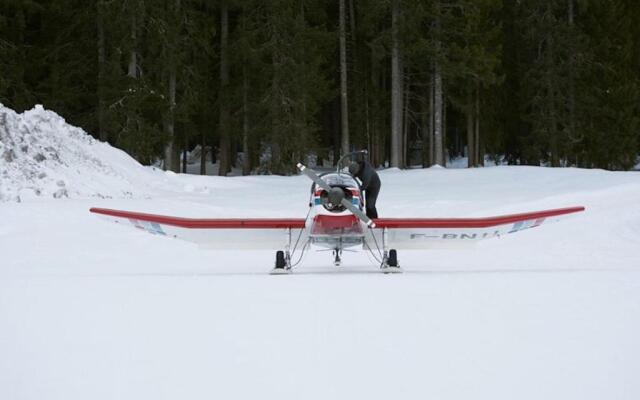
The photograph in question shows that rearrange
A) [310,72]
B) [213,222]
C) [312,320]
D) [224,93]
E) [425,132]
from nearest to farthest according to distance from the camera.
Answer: [312,320] → [213,222] → [310,72] → [224,93] → [425,132]

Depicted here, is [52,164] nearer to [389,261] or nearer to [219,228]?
[219,228]

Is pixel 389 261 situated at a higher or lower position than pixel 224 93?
lower

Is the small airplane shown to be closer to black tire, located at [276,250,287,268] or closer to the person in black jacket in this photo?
black tire, located at [276,250,287,268]

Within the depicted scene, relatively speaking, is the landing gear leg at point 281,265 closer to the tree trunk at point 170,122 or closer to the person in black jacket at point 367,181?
the person in black jacket at point 367,181

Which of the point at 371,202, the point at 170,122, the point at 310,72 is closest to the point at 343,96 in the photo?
the point at 310,72

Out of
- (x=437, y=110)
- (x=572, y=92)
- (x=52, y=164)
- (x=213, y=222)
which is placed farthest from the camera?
(x=572, y=92)

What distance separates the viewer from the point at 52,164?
19609 mm

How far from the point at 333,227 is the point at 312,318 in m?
3.65

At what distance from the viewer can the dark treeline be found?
110 feet

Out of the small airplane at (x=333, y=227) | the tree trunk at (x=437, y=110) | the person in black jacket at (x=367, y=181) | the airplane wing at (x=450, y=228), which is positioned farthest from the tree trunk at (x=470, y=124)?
the small airplane at (x=333, y=227)

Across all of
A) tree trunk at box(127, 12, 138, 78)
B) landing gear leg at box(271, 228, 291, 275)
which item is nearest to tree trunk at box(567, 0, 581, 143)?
tree trunk at box(127, 12, 138, 78)

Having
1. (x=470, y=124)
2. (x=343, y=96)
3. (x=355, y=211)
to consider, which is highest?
(x=343, y=96)

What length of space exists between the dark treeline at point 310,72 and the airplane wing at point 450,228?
72.3ft

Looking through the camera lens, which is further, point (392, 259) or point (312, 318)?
point (392, 259)
